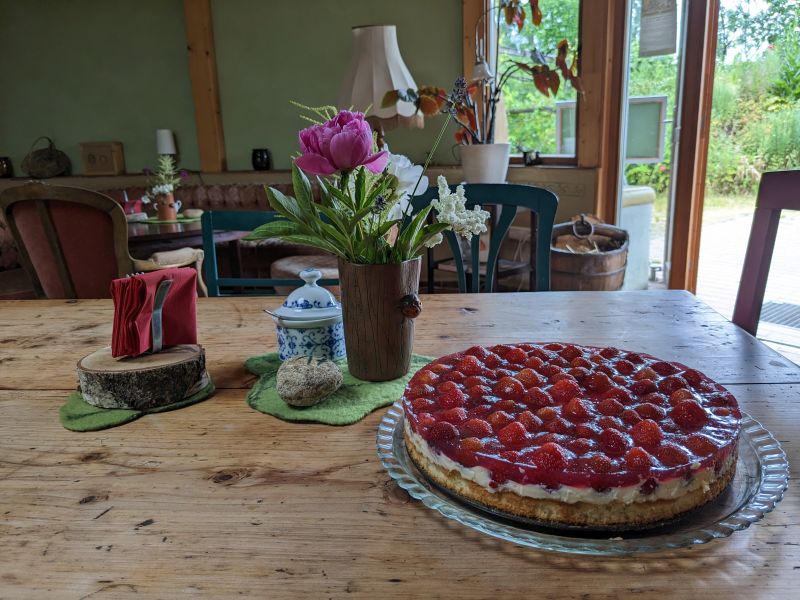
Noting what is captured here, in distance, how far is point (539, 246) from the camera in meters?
1.75

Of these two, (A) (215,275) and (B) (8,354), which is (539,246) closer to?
(A) (215,275)

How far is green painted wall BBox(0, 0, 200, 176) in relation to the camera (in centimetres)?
548

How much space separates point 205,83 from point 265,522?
535 cm

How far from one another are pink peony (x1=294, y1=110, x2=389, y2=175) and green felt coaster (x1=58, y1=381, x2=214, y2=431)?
0.41 meters

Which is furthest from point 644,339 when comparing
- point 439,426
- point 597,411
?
point 439,426

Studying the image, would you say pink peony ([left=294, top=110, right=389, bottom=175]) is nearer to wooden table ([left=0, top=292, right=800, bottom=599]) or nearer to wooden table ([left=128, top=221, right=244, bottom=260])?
wooden table ([left=0, top=292, right=800, bottom=599])

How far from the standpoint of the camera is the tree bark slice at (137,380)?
3.02 feet

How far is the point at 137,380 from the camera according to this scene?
0.92 m

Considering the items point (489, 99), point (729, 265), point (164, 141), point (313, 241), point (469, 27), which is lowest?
point (729, 265)

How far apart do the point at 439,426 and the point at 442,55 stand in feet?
15.2

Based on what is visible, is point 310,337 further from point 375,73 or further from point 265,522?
point 375,73

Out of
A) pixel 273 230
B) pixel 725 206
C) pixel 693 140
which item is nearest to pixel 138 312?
pixel 273 230

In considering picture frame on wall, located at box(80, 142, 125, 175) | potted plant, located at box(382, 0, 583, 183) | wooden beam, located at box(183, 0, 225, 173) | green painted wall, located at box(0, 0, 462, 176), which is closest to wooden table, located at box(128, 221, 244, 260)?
potted plant, located at box(382, 0, 583, 183)

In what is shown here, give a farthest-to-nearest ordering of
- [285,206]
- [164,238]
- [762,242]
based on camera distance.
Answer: [164,238]
[762,242]
[285,206]
